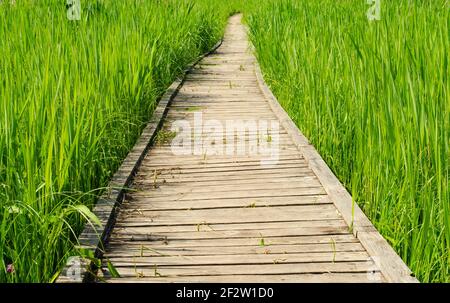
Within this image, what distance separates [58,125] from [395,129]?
165 cm

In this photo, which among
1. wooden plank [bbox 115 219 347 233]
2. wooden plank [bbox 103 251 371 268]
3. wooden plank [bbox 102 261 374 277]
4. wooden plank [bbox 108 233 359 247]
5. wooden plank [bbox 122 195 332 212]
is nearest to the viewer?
wooden plank [bbox 102 261 374 277]

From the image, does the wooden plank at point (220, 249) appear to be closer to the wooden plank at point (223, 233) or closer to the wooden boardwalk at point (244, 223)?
the wooden boardwalk at point (244, 223)

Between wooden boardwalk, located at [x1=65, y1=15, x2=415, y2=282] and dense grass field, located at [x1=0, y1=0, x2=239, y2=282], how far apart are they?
28 centimetres

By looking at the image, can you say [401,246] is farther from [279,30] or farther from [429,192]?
[279,30]

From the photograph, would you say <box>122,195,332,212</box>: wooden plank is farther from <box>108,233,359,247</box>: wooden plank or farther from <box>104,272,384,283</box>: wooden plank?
<box>104,272,384,283</box>: wooden plank

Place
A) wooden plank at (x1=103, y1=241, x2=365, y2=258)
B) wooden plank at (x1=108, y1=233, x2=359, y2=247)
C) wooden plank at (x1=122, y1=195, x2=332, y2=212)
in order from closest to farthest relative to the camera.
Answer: wooden plank at (x1=103, y1=241, x2=365, y2=258) < wooden plank at (x1=108, y1=233, x2=359, y2=247) < wooden plank at (x1=122, y1=195, x2=332, y2=212)

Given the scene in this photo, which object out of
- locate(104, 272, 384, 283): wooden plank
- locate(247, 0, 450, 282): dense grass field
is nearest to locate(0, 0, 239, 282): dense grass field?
locate(104, 272, 384, 283): wooden plank

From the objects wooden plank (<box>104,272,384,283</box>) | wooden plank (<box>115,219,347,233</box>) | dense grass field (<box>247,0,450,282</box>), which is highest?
dense grass field (<box>247,0,450,282</box>)

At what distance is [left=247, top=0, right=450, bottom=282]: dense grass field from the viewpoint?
8.75 feet

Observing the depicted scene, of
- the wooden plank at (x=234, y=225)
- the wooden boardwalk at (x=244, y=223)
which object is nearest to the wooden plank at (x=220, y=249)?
the wooden boardwalk at (x=244, y=223)

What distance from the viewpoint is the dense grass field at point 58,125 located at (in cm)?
259

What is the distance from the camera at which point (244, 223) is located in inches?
132
